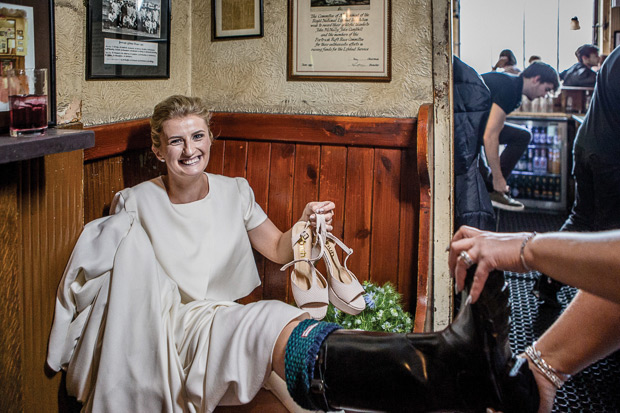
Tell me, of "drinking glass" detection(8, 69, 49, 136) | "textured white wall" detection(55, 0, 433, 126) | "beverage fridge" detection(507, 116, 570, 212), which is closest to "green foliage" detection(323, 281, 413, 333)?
"textured white wall" detection(55, 0, 433, 126)

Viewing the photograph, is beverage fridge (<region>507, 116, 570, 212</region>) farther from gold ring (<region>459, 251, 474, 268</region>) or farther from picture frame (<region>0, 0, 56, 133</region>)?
picture frame (<region>0, 0, 56, 133</region>)

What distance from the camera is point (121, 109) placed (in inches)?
85.9

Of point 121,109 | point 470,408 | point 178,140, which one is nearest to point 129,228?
point 178,140

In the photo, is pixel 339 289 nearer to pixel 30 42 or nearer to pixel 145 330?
pixel 145 330

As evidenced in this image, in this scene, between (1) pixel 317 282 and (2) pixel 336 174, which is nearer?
(1) pixel 317 282

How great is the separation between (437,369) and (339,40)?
1503 millimetres

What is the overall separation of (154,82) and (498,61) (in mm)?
2223

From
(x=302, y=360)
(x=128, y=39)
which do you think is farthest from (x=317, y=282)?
(x=128, y=39)

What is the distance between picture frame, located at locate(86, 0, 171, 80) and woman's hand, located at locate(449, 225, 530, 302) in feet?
4.85

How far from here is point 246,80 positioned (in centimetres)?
250

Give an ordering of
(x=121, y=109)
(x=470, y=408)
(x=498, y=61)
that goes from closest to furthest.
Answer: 1. (x=470, y=408)
2. (x=121, y=109)
3. (x=498, y=61)

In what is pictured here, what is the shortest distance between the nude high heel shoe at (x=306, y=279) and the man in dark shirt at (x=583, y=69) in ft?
11.1

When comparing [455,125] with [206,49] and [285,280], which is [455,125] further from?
[206,49]

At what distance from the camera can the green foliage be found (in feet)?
6.78
